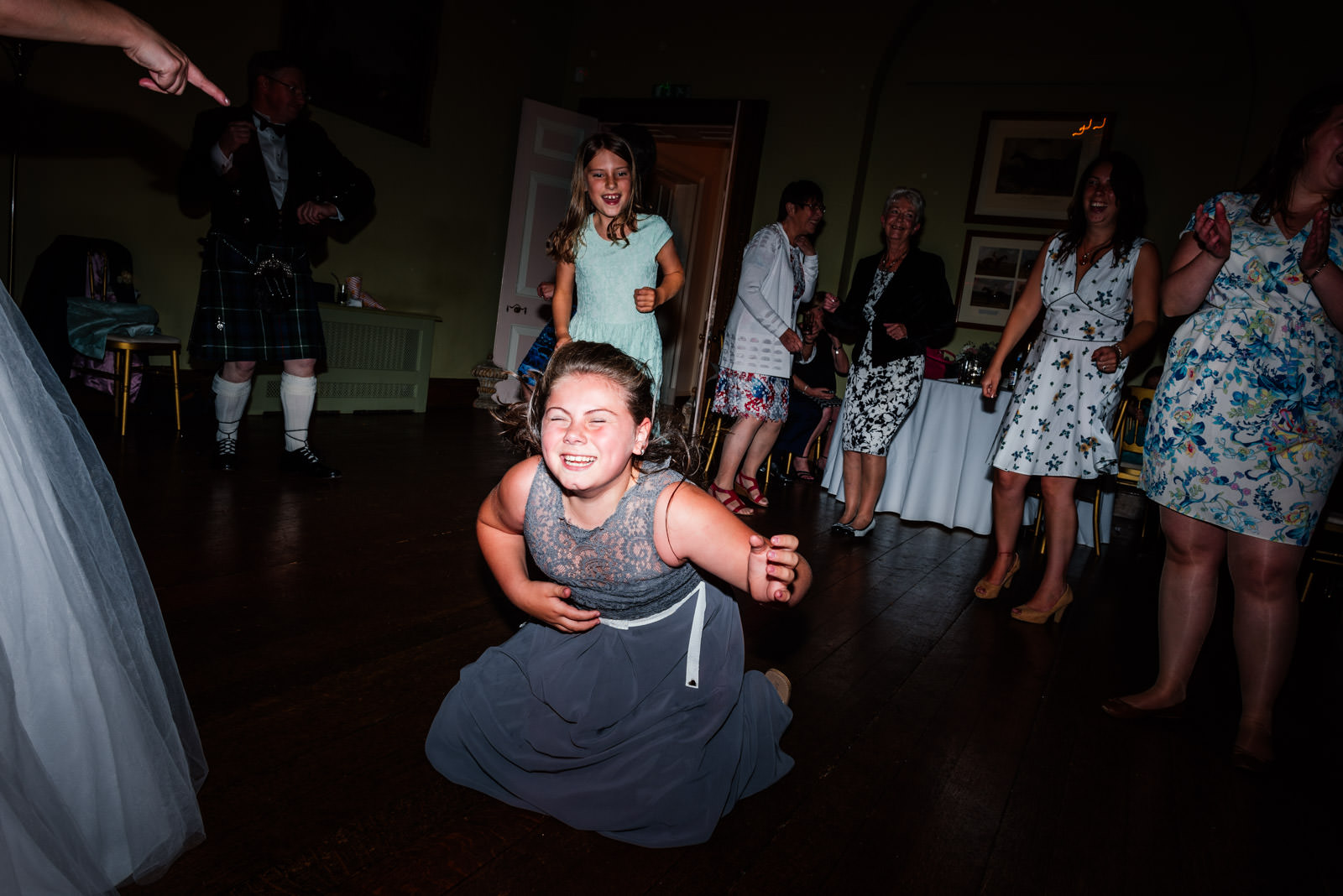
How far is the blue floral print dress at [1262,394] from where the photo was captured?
1.72 metres

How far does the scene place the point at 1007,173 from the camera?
18.4 ft

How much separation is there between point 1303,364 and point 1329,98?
1.84ft

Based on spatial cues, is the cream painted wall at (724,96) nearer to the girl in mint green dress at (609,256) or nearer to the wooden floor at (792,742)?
the wooden floor at (792,742)

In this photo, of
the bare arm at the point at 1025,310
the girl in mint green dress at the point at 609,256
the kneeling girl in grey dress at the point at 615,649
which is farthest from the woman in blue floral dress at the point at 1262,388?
the girl in mint green dress at the point at 609,256

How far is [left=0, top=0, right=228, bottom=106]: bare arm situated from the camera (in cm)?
102

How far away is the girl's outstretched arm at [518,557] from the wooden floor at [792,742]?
1.08 ft


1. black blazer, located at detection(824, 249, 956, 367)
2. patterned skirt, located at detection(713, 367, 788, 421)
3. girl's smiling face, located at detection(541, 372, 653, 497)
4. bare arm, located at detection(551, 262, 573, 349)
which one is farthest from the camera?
patterned skirt, located at detection(713, 367, 788, 421)

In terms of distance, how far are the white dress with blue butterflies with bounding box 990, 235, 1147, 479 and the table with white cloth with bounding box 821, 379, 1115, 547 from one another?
130 cm

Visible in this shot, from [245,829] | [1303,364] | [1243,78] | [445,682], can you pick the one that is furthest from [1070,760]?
[1243,78]

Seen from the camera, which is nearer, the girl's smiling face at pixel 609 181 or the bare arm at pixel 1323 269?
the bare arm at pixel 1323 269

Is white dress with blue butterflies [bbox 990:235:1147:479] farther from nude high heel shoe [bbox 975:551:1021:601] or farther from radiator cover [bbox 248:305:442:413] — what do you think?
radiator cover [bbox 248:305:442:413]

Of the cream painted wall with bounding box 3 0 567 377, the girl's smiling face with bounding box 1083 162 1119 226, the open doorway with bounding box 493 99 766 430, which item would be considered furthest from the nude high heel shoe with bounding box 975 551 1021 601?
the cream painted wall with bounding box 3 0 567 377

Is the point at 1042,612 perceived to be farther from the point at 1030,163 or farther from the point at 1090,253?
the point at 1030,163

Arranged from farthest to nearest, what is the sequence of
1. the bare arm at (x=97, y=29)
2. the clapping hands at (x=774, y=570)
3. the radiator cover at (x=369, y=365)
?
the radiator cover at (x=369, y=365) < the clapping hands at (x=774, y=570) < the bare arm at (x=97, y=29)
